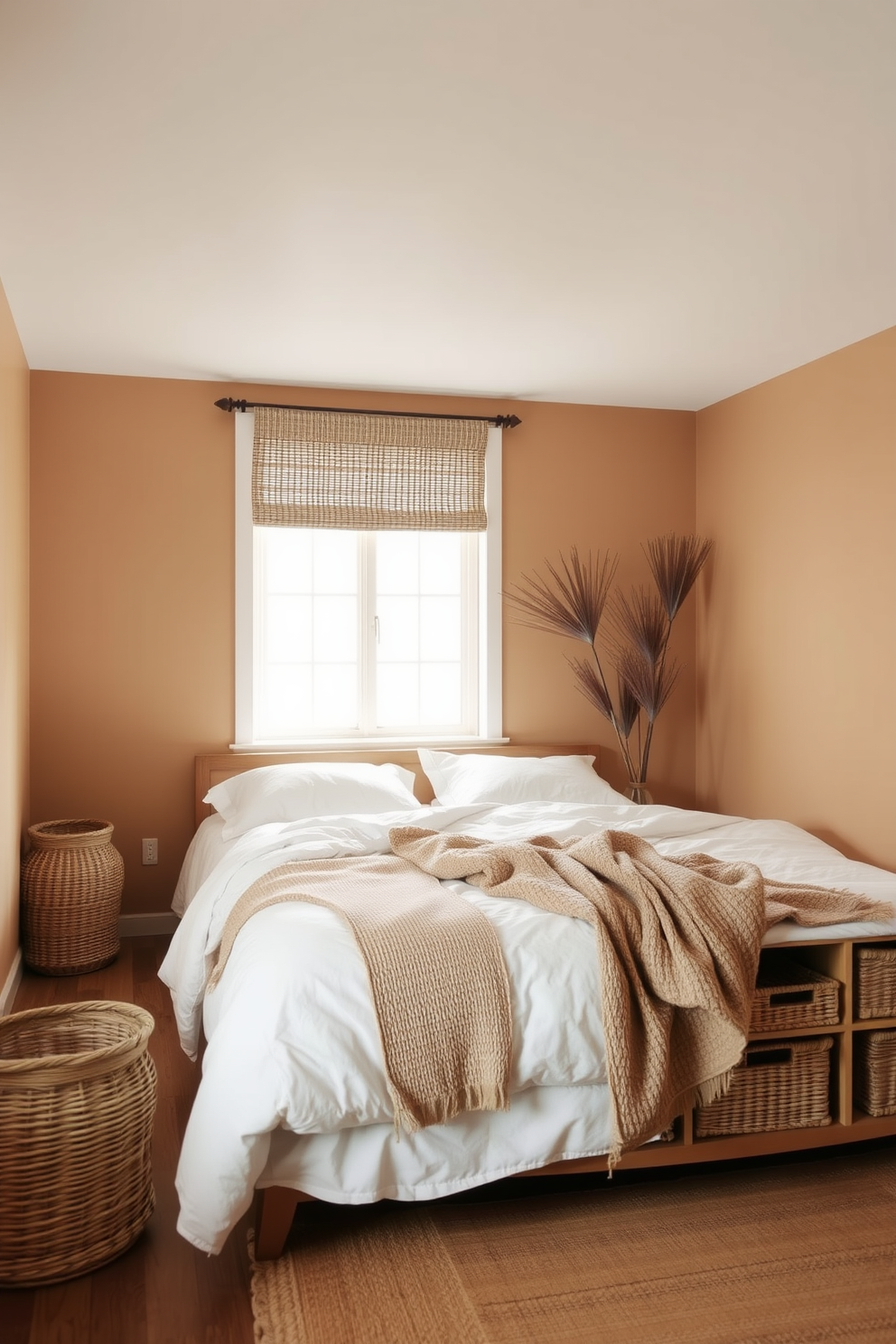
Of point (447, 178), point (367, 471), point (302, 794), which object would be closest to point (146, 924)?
point (302, 794)

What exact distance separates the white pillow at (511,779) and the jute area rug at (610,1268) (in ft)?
6.44

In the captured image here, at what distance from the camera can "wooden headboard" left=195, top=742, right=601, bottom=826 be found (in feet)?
14.6

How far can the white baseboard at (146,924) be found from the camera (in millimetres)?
4477

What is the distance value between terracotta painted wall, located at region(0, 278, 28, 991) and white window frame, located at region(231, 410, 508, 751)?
0.89m

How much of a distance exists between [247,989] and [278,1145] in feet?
1.05

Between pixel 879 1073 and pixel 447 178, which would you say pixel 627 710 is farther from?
pixel 447 178

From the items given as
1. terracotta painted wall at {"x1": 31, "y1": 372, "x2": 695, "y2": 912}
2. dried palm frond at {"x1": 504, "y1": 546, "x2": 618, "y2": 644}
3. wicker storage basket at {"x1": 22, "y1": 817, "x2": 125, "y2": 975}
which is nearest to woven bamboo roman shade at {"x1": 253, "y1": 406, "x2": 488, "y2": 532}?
terracotta painted wall at {"x1": 31, "y1": 372, "x2": 695, "y2": 912}

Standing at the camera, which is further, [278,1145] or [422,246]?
[422,246]

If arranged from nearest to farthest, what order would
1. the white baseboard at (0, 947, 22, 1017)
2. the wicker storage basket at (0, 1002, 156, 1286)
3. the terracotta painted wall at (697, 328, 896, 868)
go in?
the wicker storage basket at (0, 1002, 156, 1286), the white baseboard at (0, 947, 22, 1017), the terracotta painted wall at (697, 328, 896, 868)

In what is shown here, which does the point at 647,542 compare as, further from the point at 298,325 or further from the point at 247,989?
the point at 247,989

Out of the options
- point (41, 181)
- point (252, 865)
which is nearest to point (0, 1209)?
point (252, 865)

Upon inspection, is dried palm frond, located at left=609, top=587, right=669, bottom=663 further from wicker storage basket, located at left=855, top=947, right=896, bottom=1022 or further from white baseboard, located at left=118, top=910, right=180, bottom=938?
white baseboard, located at left=118, top=910, right=180, bottom=938

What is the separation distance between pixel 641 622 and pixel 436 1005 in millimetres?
2886

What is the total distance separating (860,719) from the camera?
389 cm
